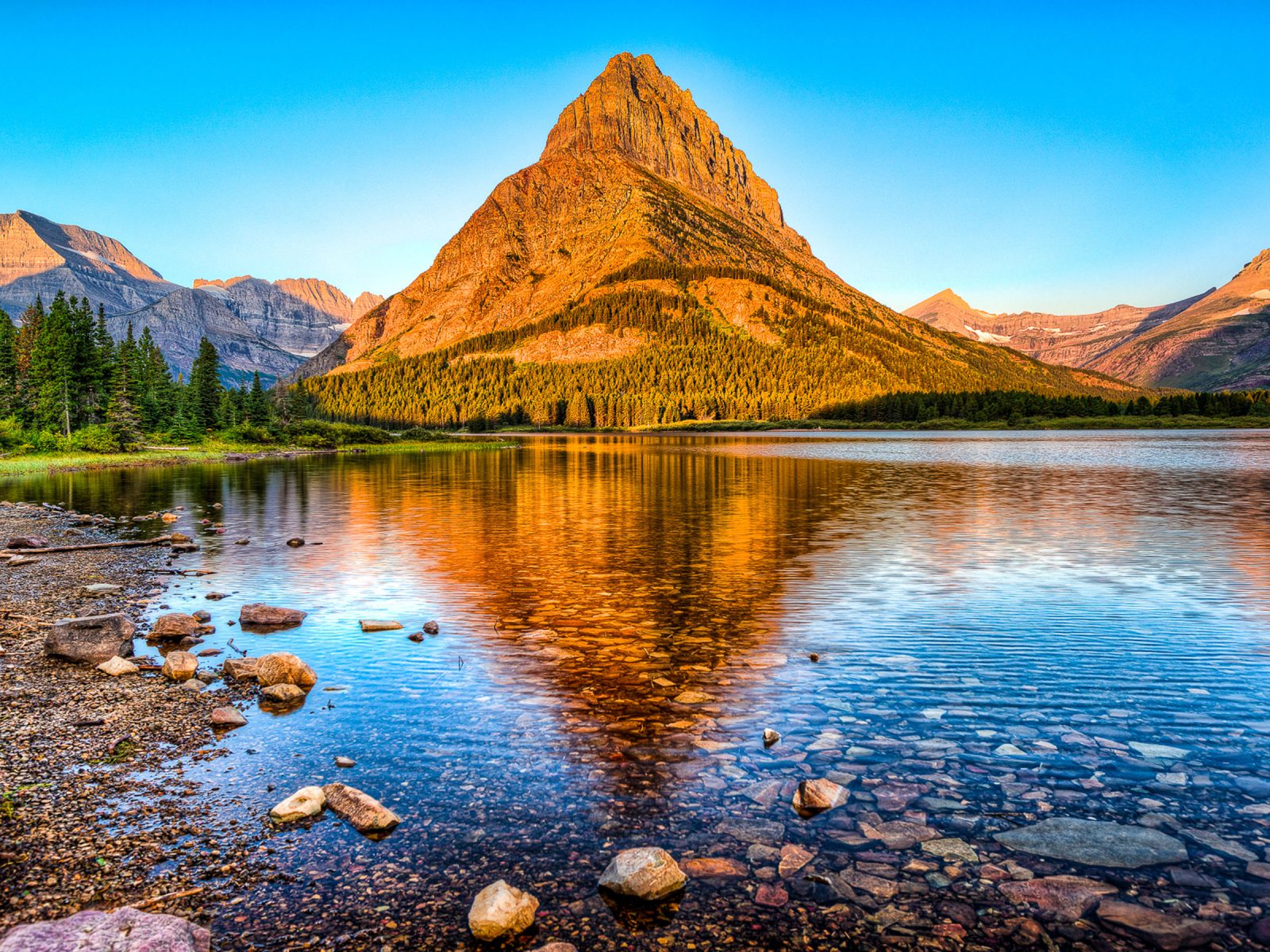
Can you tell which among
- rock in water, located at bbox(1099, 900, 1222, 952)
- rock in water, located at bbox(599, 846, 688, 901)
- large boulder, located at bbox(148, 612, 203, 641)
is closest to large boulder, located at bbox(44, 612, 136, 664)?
large boulder, located at bbox(148, 612, 203, 641)

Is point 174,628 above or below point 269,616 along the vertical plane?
above

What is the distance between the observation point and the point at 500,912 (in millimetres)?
7793

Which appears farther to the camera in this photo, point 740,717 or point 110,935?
point 740,717

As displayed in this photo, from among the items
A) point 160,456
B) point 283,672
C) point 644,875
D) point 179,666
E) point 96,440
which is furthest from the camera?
point 160,456

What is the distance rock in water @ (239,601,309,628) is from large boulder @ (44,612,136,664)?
363 centimetres

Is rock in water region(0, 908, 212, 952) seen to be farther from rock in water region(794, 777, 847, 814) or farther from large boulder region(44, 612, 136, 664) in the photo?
large boulder region(44, 612, 136, 664)

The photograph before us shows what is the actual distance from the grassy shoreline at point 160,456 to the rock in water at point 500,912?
93.3 metres

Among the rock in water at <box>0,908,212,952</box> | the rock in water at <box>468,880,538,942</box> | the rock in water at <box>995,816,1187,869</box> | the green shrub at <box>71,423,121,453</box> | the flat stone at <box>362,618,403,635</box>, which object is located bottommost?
the flat stone at <box>362,618,403,635</box>

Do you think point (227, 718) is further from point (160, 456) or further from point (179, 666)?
point (160, 456)

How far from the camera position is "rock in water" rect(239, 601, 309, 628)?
70.7 ft

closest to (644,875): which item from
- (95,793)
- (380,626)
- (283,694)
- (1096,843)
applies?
(1096,843)

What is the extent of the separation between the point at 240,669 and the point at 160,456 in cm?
10473

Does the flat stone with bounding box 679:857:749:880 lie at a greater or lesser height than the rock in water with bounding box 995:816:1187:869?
lesser

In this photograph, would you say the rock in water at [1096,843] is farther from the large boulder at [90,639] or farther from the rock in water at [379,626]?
the large boulder at [90,639]
